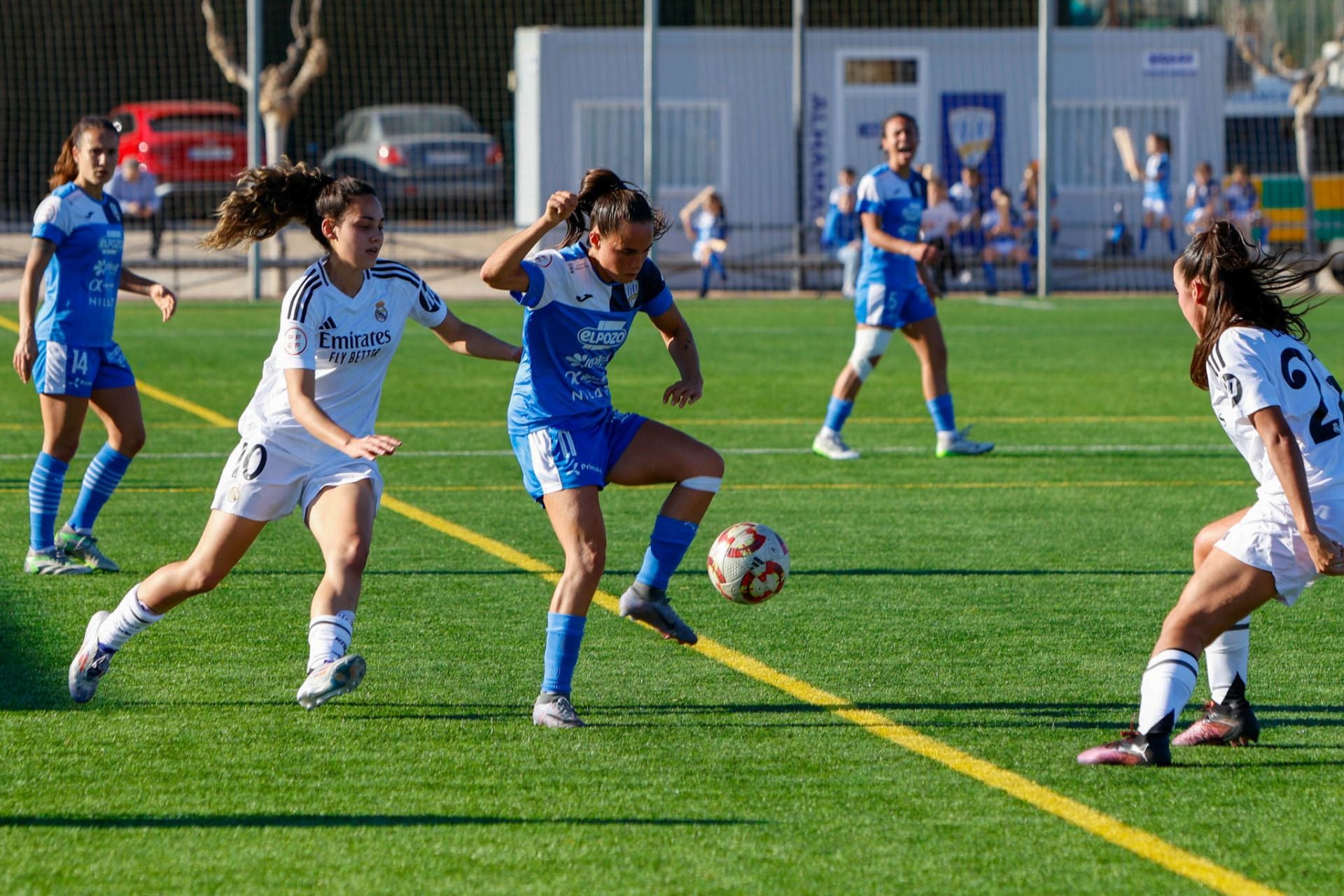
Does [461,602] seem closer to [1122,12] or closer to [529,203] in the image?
[529,203]

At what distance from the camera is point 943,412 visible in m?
11.7

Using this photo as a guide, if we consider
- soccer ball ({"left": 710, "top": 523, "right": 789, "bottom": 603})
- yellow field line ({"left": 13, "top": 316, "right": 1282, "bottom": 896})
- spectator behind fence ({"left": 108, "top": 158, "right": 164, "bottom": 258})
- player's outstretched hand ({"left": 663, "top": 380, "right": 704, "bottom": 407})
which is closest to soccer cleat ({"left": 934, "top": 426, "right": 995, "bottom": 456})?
yellow field line ({"left": 13, "top": 316, "right": 1282, "bottom": 896})

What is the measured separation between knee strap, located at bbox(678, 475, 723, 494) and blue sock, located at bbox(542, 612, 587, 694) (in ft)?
2.13

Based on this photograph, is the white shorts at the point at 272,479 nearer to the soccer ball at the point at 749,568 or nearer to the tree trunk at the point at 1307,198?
the soccer ball at the point at 749,568

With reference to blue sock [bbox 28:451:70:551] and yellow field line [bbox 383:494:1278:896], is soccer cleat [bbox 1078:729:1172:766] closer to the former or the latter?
yellow field line [bbox 383:494:1278:896]

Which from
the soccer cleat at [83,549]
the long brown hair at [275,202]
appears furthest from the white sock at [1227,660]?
the soccer cleat at [83,549]

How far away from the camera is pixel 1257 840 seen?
14.3 feet

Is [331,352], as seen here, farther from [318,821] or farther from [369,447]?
[318,821]

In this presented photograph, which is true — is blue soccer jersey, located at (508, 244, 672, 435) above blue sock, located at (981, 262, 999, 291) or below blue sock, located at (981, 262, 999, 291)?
below

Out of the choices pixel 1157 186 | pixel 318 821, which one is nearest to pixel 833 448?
pixel 318 821

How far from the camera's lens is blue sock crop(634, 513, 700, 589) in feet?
19.6

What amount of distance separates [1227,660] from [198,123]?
26.8 m

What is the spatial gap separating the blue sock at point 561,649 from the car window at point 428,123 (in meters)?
24.7

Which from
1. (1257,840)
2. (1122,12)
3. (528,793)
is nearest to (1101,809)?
(1257,840)
